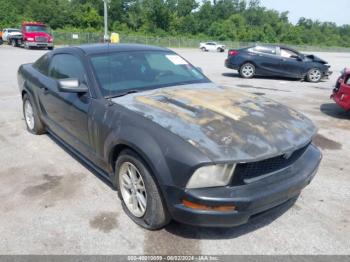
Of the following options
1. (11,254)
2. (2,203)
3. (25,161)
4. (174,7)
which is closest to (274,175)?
(11,254)

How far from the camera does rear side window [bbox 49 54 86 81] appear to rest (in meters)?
4.05

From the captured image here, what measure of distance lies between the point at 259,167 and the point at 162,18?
7385 cm

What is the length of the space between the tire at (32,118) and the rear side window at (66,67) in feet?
2.96

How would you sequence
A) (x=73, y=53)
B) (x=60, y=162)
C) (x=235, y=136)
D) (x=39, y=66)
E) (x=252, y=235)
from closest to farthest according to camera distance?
1. (x=235, y=136)
2. (x=252, y=235)
3. (x=73, y=53)
4. (x=60, y=162)
5. (x=39, y=66)

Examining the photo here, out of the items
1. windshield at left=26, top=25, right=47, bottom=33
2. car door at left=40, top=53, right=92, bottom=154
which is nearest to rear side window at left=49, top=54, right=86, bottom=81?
car door at left=40, top=53, right=92, bottom=154

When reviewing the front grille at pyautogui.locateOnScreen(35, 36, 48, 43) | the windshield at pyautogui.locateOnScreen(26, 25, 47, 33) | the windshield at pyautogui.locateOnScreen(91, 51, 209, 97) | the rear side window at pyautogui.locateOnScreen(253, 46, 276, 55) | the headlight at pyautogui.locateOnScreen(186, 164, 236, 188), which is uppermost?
the windshield at pyautogui.locateOnScreen(91, 51, 209, 97)

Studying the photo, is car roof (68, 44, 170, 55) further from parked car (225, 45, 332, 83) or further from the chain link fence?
the chain link fence

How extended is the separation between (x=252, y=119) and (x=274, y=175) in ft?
1.89

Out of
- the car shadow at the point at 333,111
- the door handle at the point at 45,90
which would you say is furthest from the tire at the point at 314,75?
the door handle at the point at 45,90

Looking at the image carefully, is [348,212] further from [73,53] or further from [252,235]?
[73,53]

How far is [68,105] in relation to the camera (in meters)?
4.15

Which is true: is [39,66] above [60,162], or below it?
above

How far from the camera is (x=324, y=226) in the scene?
3311mm

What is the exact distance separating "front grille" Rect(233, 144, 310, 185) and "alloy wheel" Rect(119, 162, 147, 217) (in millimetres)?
842
